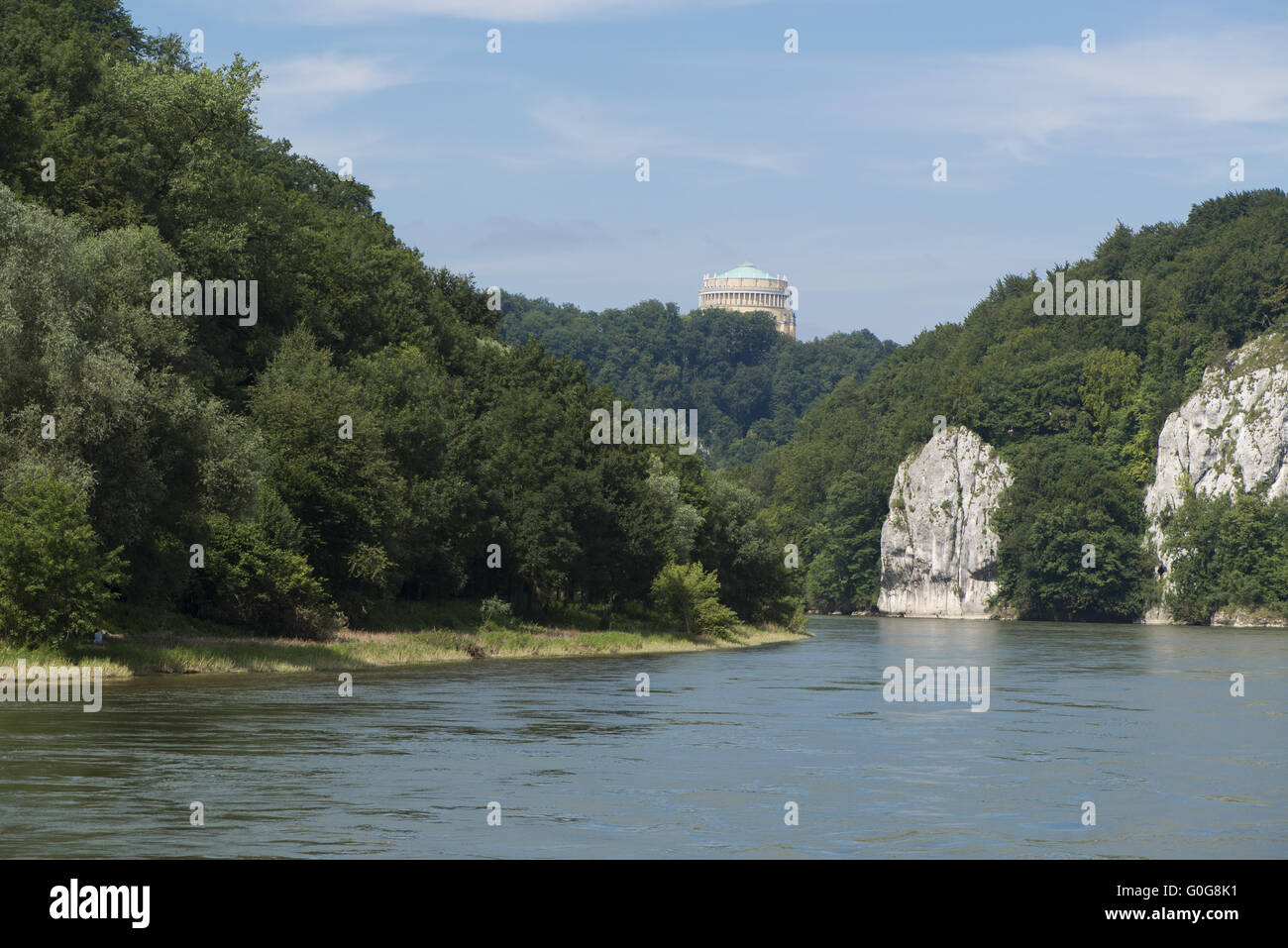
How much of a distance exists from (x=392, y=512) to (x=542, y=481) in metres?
22.2

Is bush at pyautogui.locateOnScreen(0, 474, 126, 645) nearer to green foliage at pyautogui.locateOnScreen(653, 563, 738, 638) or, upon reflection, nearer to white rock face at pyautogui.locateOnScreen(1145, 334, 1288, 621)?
green foliage at pyautogui.locateOnScreen(653, 563, 738, 638)

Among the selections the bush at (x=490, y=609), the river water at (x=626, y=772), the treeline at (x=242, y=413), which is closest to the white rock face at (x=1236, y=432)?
the treeline at (x=242, y=413)

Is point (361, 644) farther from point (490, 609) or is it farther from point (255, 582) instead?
point (490, 609)

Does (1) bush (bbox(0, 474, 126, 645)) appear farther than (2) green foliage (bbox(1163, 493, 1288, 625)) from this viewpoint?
→ No

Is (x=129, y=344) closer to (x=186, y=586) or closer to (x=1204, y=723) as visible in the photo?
(x=186, y=586)

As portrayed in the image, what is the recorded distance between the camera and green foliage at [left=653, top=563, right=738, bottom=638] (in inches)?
4126

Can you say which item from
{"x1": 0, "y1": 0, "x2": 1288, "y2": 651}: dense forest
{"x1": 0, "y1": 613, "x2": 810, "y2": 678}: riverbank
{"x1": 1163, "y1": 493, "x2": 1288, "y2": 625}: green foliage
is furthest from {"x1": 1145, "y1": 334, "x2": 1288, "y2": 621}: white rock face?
{"x1": 0, "y1": 613, "x2": 810, "y2": 678}: riverbank

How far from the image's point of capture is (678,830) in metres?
26.6

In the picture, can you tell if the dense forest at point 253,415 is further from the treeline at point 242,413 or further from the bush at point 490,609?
the bush at point 490,609

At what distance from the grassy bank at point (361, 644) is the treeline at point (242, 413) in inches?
61.3

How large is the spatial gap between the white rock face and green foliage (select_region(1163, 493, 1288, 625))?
3.26m

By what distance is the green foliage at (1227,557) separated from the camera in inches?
6973

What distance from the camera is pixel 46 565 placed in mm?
48500

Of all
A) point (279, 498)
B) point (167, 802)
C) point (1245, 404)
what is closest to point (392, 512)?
point (279, 498)
